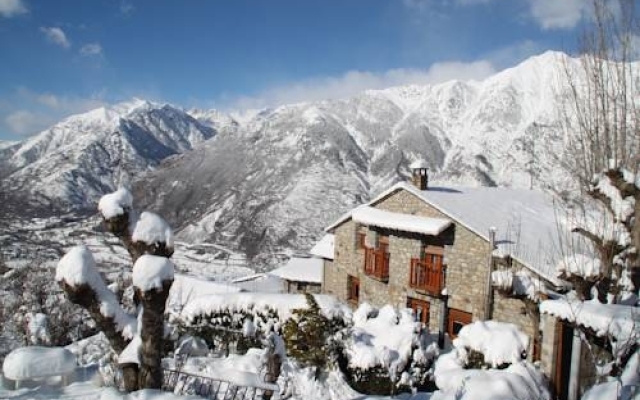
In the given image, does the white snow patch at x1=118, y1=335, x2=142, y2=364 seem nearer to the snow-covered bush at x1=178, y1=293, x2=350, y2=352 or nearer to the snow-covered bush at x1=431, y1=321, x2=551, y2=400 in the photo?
the snow-covered bush at x1=431, y1=321, x2=551, y2=400

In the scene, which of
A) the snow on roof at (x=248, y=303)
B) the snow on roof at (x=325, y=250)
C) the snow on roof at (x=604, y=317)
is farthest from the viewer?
the snow on roof at (x=325, y=250)

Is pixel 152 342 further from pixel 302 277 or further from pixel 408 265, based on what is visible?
pixel 302 277

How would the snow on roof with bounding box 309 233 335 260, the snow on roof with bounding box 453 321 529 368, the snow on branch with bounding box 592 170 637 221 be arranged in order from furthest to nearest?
1. the snow on roof with bounding box 309 233 335 260
2. the snow on roof with bounding box 453 321 529 368
3. the snow on branch with bounding box 592 170 637 221

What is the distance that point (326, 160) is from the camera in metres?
136

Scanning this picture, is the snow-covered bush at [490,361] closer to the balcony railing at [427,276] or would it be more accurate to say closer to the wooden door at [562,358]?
the wooden door at [562,358]

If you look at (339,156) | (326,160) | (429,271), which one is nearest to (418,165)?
(429,271)

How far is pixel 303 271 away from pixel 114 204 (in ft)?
62.9

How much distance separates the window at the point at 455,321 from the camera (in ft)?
51.8

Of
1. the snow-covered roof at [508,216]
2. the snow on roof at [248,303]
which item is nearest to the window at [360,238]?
the snow-covered roof at [508,216]

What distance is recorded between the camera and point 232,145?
161m

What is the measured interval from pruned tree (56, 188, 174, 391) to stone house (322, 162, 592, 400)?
953 centimetres

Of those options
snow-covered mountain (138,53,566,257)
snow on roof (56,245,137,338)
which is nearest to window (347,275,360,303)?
snow on roof (56,245,137,338)

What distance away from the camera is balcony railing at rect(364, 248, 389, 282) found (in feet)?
59.4

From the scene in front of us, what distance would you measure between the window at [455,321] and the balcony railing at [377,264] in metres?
2.89
